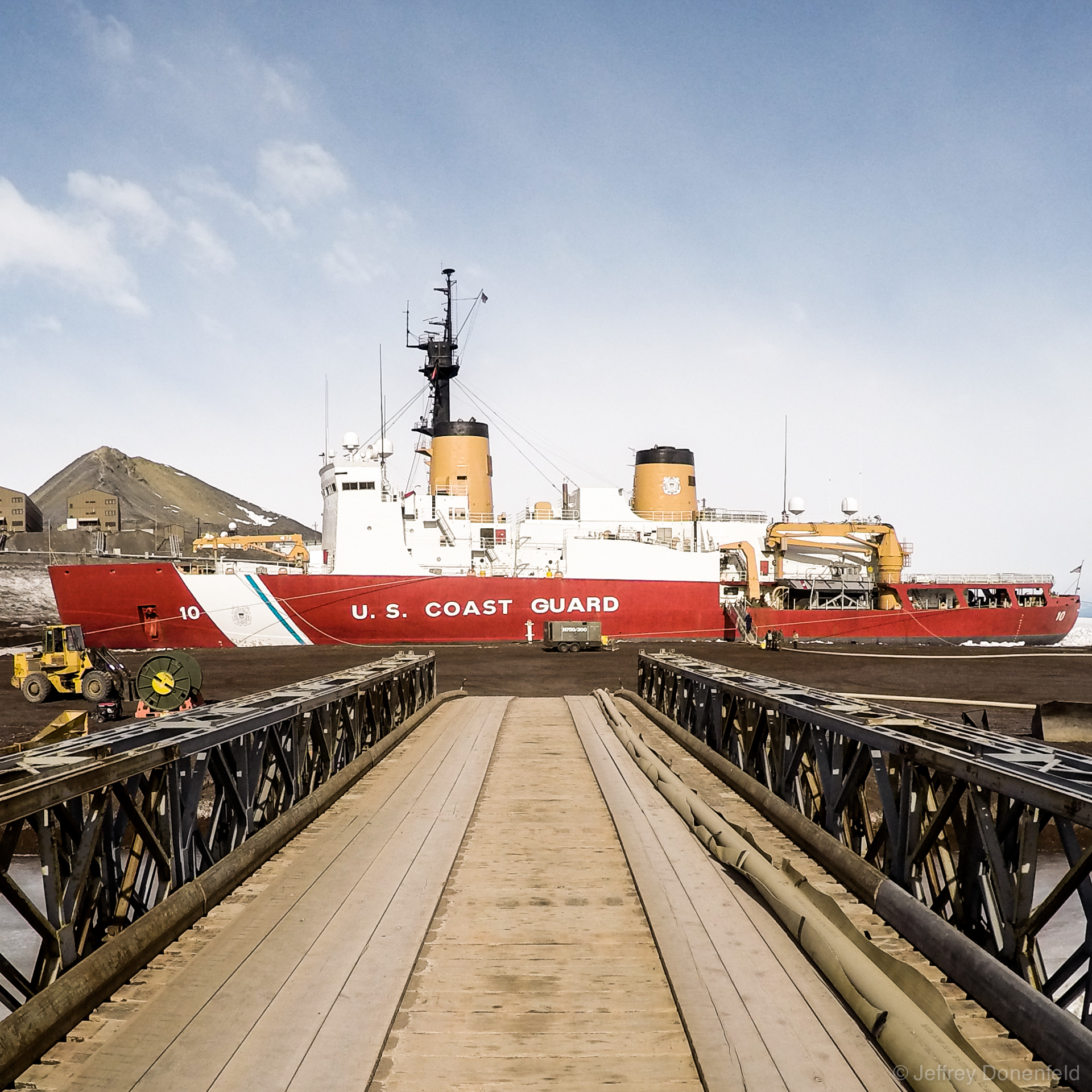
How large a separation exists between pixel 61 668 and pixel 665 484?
113ft

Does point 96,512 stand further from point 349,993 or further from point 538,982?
point 538,982

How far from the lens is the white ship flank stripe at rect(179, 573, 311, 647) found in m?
37.4

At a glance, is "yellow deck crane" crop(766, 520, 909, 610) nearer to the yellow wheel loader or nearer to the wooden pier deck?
the yellow wheel loader

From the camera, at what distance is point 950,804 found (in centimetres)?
432

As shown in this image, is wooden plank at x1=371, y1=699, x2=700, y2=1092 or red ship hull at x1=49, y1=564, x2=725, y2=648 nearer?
wooden plank at x1=371, y1=699, x2=700, y2=1092

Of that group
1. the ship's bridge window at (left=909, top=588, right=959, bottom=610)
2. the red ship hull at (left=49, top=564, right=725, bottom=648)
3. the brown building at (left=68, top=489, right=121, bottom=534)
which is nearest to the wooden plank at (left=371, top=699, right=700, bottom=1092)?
the red ship hull at (left=49, top=564, right=725, bottom=648)

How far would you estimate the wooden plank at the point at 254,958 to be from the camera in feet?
10.5

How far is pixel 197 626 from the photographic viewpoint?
37.7 metres

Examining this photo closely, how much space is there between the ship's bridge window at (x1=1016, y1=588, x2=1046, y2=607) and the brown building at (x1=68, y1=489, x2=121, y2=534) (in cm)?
9661

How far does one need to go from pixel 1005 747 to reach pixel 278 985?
A: 432cm

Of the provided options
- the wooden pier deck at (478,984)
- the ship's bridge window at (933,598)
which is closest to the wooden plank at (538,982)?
the wooden pier deck at (478,984)

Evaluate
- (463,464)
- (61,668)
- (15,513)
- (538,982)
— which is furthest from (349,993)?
(15,513)

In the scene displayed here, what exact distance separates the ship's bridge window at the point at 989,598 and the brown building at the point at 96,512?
9395cm

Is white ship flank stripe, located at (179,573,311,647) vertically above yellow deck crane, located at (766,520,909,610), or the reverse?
yellow deck crane, located at (766,520,909,610)
